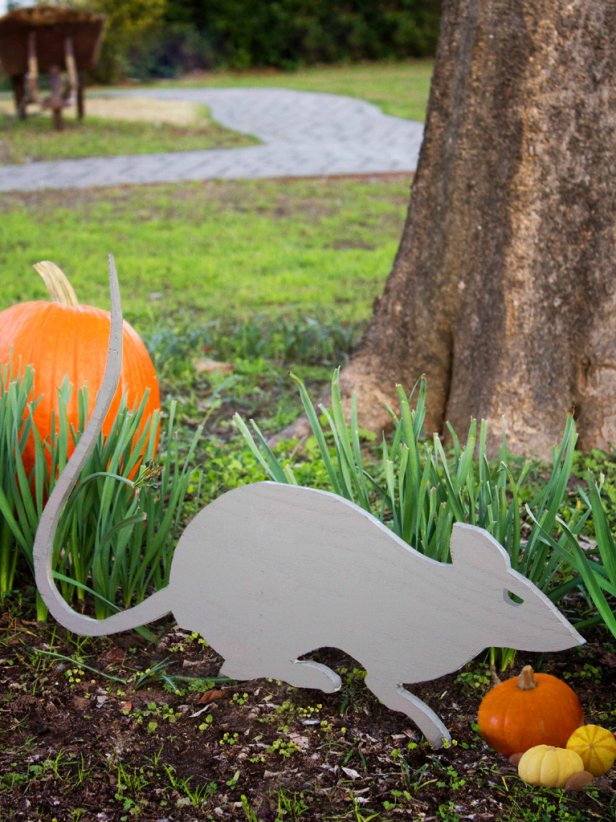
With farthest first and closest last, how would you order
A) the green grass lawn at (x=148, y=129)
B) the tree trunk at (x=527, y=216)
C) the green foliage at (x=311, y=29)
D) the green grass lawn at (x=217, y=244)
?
the green foliage at (x=311, y=29) < the green grass lawn at (x=148, y=129) < the green grass lawn at (x=217, y=244) < the tree trunk at (x=527, y=216)

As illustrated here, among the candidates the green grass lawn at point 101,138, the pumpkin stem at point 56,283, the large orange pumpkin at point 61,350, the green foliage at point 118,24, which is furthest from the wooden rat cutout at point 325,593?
the green foliage at point 118,24

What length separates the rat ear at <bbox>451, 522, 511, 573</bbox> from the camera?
5.91ft

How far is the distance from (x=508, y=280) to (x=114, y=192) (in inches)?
269

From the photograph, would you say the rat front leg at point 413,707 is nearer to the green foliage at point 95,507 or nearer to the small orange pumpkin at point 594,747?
the small orange pumpkin at point 594,747

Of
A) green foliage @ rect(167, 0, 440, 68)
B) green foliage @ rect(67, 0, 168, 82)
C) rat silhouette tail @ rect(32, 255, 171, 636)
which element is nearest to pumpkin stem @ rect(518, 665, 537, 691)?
rat silhouette tail @ rect(32, 255, 171, 636)

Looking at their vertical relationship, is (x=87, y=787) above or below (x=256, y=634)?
below

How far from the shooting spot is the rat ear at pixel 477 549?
1.80 meters

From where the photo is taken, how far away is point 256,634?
2.07 m

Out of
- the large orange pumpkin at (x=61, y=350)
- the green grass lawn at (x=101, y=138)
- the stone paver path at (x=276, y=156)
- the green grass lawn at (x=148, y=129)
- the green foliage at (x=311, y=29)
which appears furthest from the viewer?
the green foliage at (x=311, y=29)

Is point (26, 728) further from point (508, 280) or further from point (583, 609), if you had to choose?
point (508, 280)

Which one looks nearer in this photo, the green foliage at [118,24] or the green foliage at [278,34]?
the green foliage at [118,24]

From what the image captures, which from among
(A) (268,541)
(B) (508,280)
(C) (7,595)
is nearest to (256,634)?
(A) (268,541)

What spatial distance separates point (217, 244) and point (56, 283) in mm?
4540

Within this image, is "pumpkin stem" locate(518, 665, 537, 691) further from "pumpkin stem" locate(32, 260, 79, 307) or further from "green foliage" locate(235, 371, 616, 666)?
"pumpkin stem" locate(32, 260, 79, 307)
